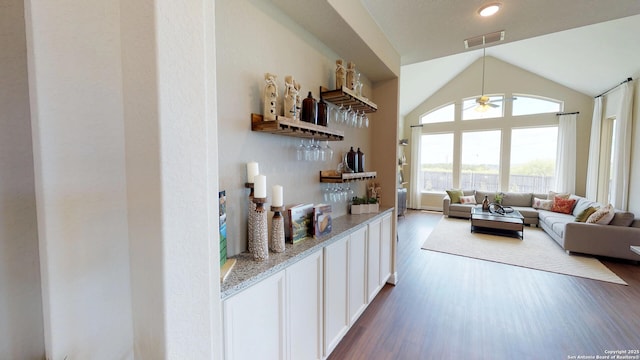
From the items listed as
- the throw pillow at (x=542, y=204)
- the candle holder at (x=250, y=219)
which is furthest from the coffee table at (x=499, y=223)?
the candle holder at (x=250, y=219)

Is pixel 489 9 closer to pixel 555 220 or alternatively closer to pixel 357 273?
pixel 357 273

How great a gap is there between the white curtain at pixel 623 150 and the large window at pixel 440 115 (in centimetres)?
332

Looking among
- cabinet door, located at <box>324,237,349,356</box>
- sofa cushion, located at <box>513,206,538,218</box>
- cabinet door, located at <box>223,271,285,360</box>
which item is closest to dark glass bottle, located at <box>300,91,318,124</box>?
cabinet door, located at <box>324,237,349,356</box>

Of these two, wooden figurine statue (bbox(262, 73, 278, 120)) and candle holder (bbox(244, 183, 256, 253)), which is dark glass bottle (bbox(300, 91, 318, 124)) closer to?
wooden figurine statue (bbox(262, 73, 278, 120))

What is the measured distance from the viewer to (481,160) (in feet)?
23.2

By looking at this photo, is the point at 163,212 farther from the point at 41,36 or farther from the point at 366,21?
the point at 366,21

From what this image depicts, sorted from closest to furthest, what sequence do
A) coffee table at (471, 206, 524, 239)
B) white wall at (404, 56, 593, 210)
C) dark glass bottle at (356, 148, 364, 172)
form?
dark glass bottle at (356, 148, 364, 172), coffee table at (471, 206, 524, 239), white wall at (404, 56, 593, 210)

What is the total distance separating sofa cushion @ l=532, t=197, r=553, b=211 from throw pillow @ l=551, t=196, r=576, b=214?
152 mm

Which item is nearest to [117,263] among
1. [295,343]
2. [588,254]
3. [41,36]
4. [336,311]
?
[41,36]

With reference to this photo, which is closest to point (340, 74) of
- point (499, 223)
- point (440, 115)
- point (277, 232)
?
point (277, 232)

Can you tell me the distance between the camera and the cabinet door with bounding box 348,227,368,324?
2012 millimetres

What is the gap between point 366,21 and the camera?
2.02 metres

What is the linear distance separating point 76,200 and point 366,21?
85.5 inches

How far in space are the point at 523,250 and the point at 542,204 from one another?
254 centimetres
